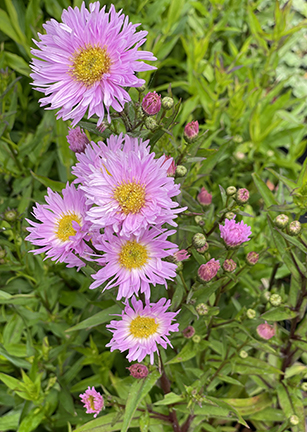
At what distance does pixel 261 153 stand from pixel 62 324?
1228 millimetres

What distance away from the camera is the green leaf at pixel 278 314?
1.05 meters

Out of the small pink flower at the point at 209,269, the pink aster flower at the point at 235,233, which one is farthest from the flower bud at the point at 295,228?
the small pink flower at the point at 209,269

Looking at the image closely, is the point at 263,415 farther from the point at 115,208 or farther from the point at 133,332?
the point at 115,208

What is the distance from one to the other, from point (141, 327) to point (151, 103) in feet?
1.64

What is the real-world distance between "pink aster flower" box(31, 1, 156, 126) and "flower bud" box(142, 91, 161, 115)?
4 centimetres

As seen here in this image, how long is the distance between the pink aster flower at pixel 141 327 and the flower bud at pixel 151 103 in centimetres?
41

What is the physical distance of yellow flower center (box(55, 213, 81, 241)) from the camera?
835mm

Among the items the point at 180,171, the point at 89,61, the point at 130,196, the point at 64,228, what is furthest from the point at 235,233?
the point at 89,61

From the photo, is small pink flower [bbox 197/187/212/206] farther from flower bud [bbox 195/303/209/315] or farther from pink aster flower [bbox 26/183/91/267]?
pink aster flower [bbox 26/183/91/267]

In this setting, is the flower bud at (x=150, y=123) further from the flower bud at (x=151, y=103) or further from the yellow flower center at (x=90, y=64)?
the yellow flower center at (x=90, y=64)

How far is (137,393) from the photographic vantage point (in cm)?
95

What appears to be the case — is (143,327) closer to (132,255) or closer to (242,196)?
(132,255)

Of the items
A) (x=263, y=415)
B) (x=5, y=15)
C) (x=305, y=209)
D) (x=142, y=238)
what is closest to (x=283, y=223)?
(x=305, y=209)

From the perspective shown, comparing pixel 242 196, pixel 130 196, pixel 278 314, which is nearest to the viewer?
pixel 130 196
